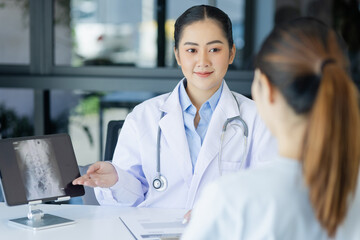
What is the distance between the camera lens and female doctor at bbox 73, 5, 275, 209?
6.17 feet

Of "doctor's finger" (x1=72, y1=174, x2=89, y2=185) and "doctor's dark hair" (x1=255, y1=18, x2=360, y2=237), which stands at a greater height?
"doctor's dark hair" (x1=255, y1=18, x2=360, y2=237)

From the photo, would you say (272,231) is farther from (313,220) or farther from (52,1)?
(52,1)

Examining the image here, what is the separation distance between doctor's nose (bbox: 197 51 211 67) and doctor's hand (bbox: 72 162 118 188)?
0.46m

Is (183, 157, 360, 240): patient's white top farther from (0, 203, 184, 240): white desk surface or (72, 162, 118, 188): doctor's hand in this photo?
(72, 162, 118, 188): doctor's hand

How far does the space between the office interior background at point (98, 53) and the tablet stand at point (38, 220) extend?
174 cm

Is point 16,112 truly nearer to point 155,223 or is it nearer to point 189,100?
point 189,100

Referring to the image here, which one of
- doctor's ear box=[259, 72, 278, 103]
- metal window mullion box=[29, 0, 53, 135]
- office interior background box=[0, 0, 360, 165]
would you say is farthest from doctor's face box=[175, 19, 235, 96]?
metal window mullion box=[29, 0, 53, 135]

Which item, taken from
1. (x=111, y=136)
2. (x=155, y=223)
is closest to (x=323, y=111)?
(x=155, y=223)

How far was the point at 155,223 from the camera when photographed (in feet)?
5.41

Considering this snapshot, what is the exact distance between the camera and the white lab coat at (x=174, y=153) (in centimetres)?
187

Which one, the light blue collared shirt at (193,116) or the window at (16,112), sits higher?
the light blue collared shirt at (193,116)

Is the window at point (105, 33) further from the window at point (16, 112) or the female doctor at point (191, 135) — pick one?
the female doctor at point (191, 135)

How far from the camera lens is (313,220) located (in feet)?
2.97

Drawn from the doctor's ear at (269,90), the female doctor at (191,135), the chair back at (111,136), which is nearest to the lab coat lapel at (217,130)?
the female doctor at (191,135)
